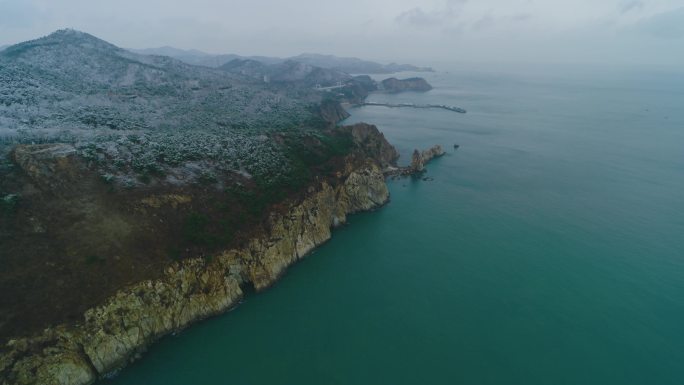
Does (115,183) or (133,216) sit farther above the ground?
(115,183)

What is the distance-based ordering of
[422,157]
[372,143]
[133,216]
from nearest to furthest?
1. [133,216]
2. [372,143]
3. [422,157]

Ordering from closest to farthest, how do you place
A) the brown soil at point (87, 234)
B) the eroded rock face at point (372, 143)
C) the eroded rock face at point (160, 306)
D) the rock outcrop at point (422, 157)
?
the eroded rock face at point (160, 306)
the brown soil at point (87, 234)
the rock outcrop at point (422, 157)
the eroded rock face at point (372, 143)

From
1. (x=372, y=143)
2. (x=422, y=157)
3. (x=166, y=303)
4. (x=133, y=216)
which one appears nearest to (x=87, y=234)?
(x=133, y=216)

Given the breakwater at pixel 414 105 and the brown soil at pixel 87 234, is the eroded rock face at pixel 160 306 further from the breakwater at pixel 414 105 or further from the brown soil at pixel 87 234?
the breakwater at pixel 414 105

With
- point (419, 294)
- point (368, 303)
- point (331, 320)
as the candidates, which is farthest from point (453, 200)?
point (331, 320)

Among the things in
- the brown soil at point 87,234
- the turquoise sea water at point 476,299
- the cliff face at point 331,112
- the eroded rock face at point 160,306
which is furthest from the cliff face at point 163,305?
the cliff face at point 331,112

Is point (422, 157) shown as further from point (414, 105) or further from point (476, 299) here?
point (414, 105)
